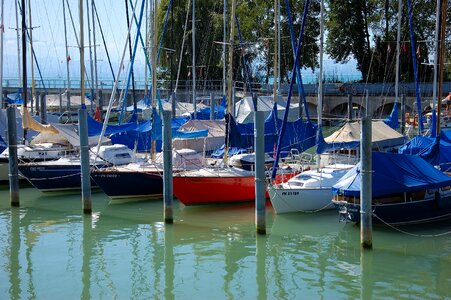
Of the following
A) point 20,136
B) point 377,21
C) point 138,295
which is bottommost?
point 138,295

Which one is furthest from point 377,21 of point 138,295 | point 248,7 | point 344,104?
point 138,295

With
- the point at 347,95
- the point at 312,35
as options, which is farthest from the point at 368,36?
the point at 347,95

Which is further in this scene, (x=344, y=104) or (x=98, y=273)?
(x=344, y=104)

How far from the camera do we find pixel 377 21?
7106 centimetres

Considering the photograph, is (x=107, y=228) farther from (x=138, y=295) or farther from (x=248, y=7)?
(x=248, y=7)

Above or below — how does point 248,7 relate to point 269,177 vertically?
above

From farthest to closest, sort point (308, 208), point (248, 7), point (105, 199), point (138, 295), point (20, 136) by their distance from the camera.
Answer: point (248, 7)
point (20, 136)
point (105, 199)
point (308, 208)
point (138, 295)

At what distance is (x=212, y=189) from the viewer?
1212 inches

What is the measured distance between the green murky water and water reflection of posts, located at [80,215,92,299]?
31mm

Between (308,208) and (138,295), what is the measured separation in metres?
10.9

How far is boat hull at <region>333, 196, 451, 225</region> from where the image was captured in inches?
996

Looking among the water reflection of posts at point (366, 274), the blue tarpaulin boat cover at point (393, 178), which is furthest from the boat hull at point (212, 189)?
the water reflection of posts at point (366, 274)

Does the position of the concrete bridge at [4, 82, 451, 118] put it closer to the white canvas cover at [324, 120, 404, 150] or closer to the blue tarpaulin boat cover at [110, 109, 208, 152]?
the blue tarpaulin boat cover at [110, 109, 208, 152]

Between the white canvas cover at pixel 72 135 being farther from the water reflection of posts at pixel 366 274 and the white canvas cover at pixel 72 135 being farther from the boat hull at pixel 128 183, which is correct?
the water reflection of posts at pixel 366 274
